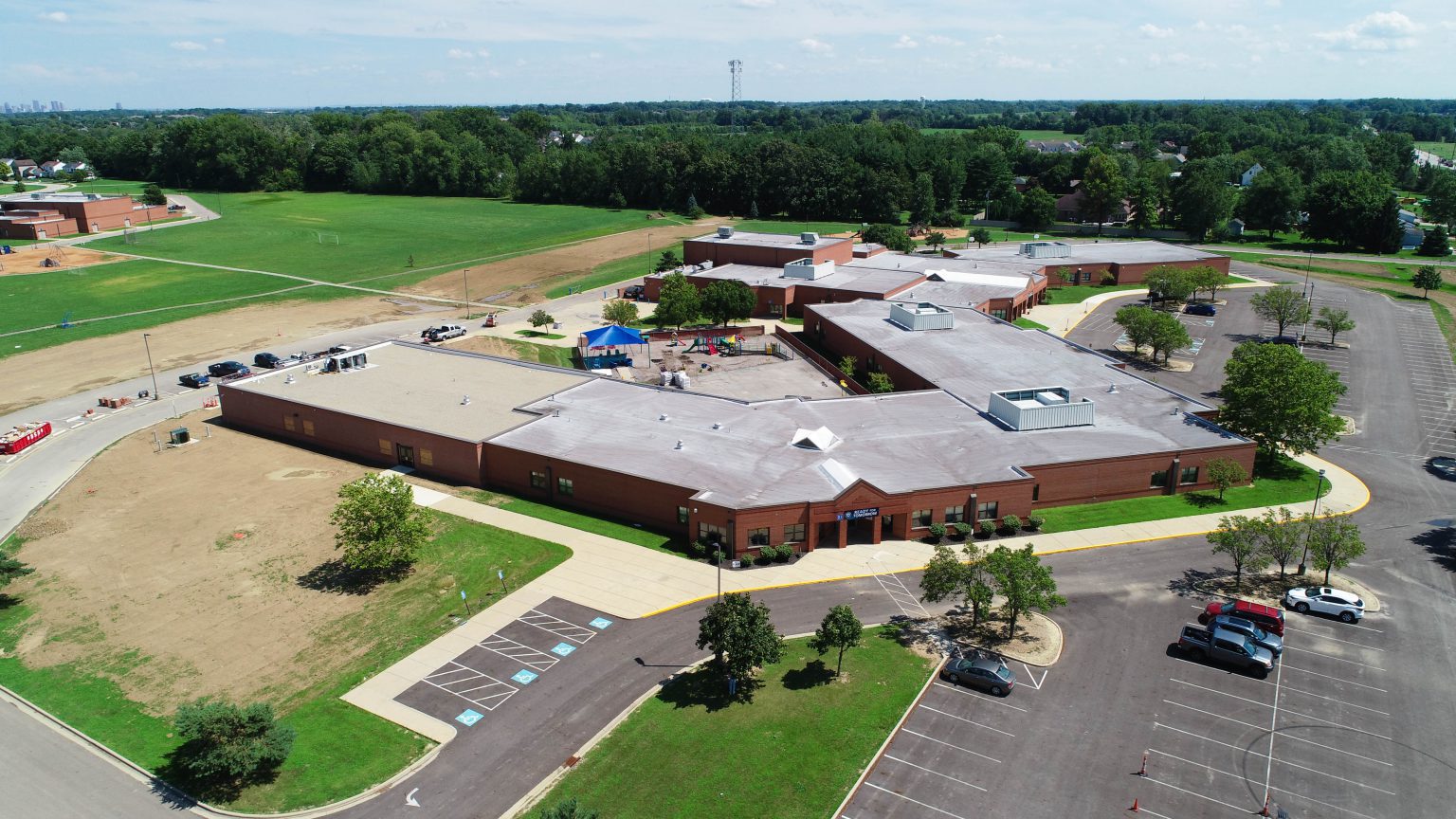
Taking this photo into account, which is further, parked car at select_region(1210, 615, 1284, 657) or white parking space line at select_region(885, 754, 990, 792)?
parked car at select_region(1210, 615, 1284, 657)

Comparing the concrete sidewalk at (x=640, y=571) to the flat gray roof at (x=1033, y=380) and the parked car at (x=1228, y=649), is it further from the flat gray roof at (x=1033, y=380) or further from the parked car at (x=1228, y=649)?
the parked car at (x=1228, y=649)

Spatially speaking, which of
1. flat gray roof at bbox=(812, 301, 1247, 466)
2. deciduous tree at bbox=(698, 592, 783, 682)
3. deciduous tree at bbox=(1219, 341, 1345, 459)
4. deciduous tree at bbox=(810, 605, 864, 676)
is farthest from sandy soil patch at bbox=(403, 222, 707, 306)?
deciduous tree at bbox=(810, 605, 864, 676)

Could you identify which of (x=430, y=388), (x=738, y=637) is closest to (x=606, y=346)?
(x=430, y=388)

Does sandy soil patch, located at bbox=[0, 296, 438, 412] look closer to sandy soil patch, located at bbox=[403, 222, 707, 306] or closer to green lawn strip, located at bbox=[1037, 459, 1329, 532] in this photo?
sandy soil patch, located at bbox=[403, 222, 707, 306]

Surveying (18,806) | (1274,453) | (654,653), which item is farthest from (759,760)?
(1274,453)

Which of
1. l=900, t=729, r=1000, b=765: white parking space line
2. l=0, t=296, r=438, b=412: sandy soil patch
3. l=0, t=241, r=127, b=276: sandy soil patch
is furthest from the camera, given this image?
l=0, t=241, r=127, b=276: sandy soil patch

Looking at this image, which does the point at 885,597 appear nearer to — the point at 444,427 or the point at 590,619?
the point at 590,619

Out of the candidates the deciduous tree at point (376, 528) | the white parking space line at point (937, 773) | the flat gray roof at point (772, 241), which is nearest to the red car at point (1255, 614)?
the white parking space line at point (937, 773)
